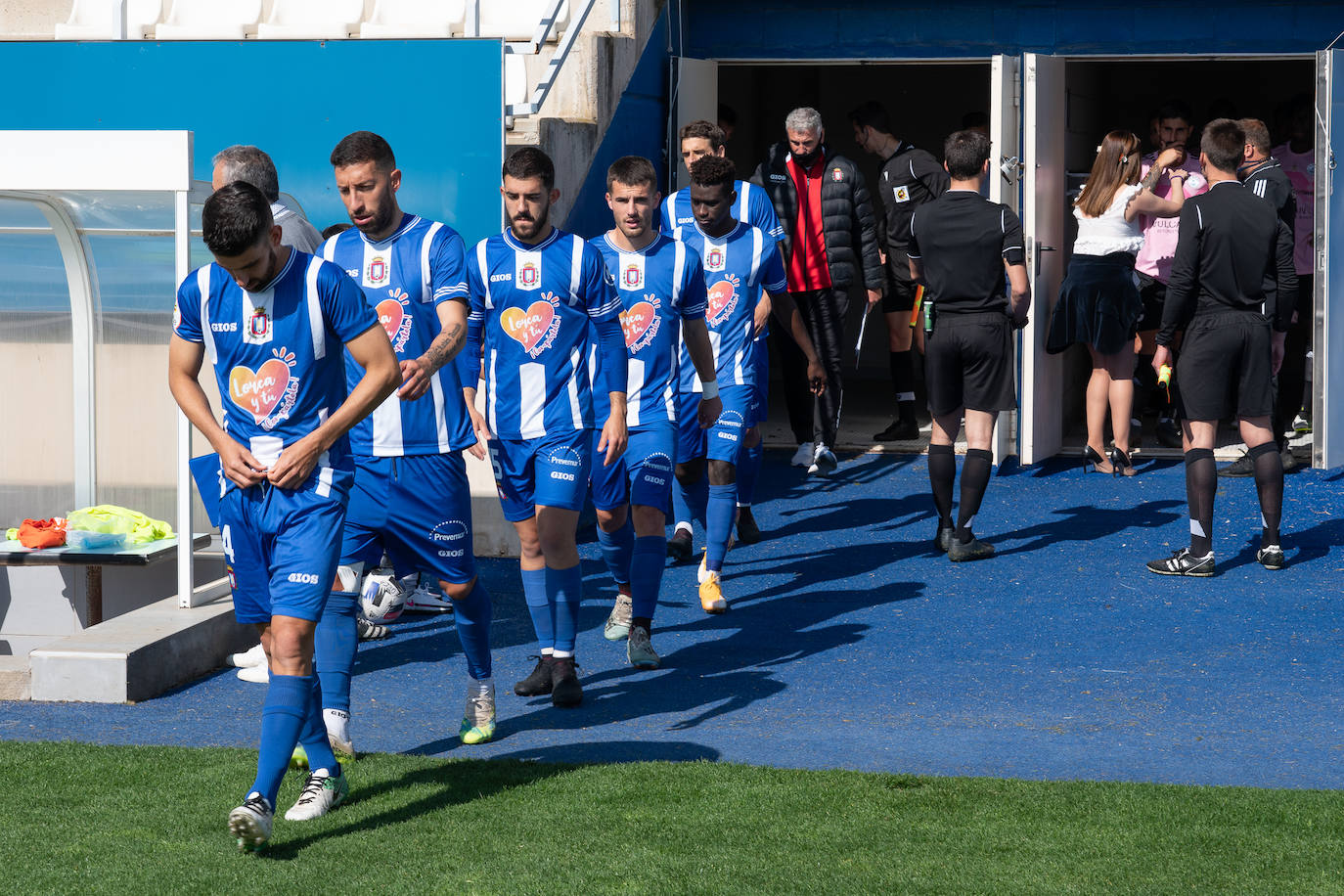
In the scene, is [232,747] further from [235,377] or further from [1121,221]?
[1121,221]

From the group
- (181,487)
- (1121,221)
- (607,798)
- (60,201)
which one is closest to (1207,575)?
(1121,221)

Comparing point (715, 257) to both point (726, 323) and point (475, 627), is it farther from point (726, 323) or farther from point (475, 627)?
point (475, 627)

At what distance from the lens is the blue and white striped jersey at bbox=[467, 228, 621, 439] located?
5.67 meters

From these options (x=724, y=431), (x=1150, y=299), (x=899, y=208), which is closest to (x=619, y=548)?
(x=724, y=431)

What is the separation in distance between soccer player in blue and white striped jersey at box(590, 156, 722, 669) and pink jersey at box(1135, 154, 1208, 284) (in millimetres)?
4614

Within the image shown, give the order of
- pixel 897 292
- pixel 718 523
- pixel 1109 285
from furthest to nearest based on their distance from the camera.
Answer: pixel 897 292 → pixel 1109 285 → pixel 718 523

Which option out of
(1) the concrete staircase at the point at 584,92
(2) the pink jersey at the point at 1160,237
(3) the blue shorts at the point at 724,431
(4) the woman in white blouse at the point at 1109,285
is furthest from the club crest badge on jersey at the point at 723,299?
(2) the pink jersey at the point at 1160,237

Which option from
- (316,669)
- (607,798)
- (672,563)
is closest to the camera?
(607,798)

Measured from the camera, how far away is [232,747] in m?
5.23

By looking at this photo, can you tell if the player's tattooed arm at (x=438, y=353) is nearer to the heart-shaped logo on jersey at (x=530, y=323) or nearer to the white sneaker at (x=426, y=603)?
the heart-shaped logo on jersey at (x=530, y=323)

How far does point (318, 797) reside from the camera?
177 inches

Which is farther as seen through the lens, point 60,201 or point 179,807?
point 60,201

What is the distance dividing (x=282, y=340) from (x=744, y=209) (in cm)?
419

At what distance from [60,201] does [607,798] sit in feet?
14.5
